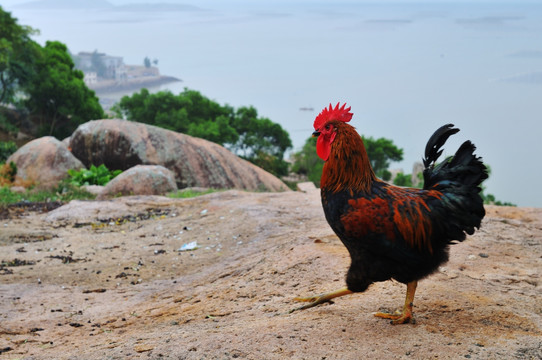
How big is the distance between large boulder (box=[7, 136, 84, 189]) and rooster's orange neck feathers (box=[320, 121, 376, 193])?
560 inches

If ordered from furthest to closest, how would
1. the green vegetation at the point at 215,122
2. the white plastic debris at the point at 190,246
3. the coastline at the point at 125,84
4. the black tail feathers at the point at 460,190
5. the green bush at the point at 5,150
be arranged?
the coastline at the point at 125,84, the green vegetation at the point at 215,122, the green bush at the point at 5,150, the white plastic debris at the point at 190,246, the black tail feathers at the point at 460,190

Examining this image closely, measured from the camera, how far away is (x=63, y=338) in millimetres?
5551

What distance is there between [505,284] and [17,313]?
5.82 metres

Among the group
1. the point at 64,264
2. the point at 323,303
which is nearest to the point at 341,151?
the point at 323,303

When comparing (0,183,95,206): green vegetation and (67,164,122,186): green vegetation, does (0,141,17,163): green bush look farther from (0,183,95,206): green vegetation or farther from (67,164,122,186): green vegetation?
(0,183,95,206): green vegetation

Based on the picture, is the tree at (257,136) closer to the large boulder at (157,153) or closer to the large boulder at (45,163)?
the large boulder at (157,153)

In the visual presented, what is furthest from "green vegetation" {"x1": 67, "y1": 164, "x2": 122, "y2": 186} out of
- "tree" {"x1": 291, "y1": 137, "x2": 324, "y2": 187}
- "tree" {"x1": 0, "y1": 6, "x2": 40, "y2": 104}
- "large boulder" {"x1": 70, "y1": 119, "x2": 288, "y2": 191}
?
"tree" {"x1": 291, "y1": 137, "x2": 324, "y2": 187}

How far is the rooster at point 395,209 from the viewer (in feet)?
14.1

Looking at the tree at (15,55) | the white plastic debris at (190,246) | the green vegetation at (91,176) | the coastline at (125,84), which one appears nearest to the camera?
the white plastic debris at (190,246)

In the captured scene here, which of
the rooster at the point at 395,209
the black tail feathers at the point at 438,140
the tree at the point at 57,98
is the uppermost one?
the tree at the point at 57,98

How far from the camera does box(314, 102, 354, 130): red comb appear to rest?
4699 millimetres

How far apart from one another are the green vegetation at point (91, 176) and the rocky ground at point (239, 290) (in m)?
5.39

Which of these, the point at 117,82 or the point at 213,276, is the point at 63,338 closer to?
the point at 213,276

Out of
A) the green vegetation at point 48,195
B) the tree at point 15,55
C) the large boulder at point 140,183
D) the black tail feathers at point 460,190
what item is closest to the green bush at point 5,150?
Result: the tree at point 15,55
